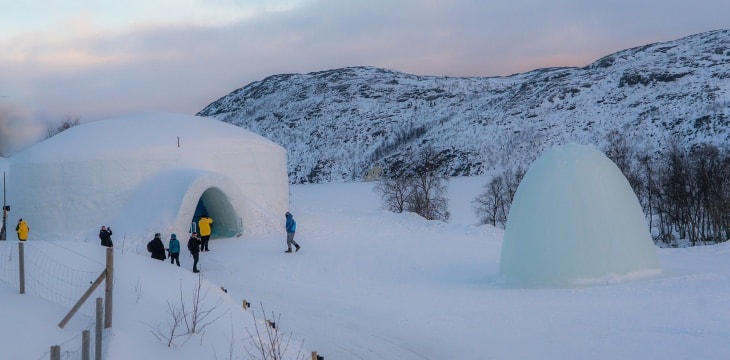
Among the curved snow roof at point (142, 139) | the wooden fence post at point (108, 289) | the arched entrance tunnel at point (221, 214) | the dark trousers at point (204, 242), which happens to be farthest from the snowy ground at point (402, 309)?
the curved snow roof at point (142, 139)

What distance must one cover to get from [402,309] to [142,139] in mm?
19684

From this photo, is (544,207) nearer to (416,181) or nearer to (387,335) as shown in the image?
(387,335)

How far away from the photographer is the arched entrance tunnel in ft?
88.3

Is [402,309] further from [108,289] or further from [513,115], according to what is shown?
[513,115]

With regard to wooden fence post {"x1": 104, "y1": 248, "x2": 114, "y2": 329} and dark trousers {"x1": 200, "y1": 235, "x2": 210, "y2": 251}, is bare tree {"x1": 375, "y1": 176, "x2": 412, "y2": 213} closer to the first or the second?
dark trousers {"x1": 200, "y1": 235, "x2": 210, "y2": 251}

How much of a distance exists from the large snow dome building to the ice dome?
13.4 metres

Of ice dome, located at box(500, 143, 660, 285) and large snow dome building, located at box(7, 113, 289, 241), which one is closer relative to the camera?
ice dome, located at box(500, 143, 660, 285)

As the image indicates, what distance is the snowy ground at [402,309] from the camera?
371 inches

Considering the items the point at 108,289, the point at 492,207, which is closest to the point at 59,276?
the point at 108,289

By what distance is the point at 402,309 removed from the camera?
44.4 feet

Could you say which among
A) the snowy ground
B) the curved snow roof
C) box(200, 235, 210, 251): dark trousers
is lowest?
the snowy ground

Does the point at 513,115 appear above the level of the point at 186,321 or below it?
above

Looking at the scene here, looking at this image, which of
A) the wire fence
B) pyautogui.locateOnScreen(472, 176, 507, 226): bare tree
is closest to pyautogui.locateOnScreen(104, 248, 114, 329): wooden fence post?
the wire fence

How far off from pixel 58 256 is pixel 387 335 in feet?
24.1
